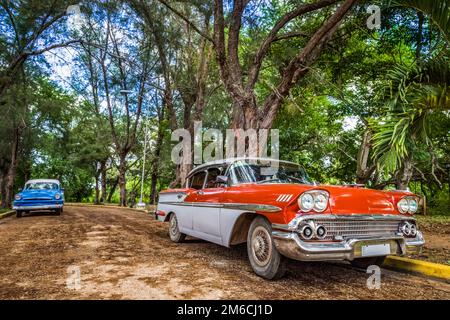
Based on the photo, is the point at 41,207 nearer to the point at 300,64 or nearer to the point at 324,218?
the point at 300,64

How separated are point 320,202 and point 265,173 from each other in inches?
66.1

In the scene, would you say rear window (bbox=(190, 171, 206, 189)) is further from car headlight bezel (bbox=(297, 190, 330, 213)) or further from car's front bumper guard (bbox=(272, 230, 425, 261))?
car headlight bezel (bbox=(297, 190, 330, 213))

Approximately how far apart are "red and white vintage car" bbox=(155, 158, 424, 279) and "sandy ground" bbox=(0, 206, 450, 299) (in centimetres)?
37

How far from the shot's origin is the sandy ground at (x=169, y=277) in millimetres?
3385

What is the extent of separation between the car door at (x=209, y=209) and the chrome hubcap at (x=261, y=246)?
89 cm

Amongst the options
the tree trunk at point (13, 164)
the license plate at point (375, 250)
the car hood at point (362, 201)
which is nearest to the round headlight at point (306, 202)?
the car hood at point (362, 201)

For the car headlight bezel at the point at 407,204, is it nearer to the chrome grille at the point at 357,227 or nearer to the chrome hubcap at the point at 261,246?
the chrome grille at the point at 357,227

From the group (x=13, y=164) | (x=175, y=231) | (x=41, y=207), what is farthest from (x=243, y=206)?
(x=13, y=164)

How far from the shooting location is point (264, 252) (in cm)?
404

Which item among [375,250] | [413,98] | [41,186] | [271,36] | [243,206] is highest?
[271,36]

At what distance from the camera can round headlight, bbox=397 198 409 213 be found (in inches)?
163

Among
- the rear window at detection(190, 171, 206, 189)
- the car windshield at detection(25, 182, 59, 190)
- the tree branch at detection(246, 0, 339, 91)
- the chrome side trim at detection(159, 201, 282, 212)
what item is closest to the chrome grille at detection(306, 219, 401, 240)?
the chrome side trim at detection(159, 201, 282, 212)

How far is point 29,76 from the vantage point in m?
16.2
